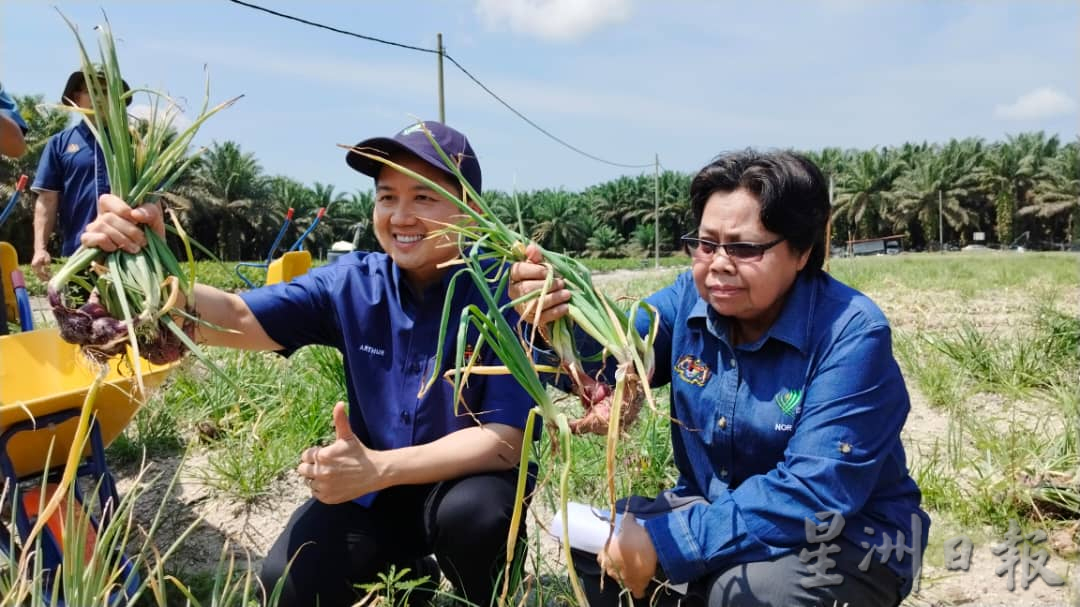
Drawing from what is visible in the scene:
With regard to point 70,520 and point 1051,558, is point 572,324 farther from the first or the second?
point 1051,558

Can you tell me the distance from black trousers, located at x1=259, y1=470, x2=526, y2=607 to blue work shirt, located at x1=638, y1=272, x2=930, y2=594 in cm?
41

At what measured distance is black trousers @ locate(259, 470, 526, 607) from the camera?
1.77 meters

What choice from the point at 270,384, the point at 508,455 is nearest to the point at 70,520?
the point at 508,455

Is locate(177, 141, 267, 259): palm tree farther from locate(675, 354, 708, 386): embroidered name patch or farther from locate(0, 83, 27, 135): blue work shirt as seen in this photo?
locate(675, 354, 708, 386): embroidered name patch

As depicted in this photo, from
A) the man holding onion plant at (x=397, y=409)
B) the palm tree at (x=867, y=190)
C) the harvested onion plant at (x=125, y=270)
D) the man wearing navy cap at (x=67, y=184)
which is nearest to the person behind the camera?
the harvested onion plant at (x=125, y=270)

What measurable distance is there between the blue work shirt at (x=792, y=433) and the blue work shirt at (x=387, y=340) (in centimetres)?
45

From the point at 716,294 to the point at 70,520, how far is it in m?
1.33

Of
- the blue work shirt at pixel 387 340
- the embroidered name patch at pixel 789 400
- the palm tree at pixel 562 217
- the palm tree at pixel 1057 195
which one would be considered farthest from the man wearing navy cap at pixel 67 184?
the palm tree at pixel 1057 195

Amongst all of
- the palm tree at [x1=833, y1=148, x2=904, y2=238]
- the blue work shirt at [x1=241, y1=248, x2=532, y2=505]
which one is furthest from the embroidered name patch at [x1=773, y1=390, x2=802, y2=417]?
the palm tree at [x1=833, y1=148, x2=904, y2=238]

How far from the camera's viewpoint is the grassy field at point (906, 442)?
244cm

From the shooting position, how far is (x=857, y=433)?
1528 millimetres

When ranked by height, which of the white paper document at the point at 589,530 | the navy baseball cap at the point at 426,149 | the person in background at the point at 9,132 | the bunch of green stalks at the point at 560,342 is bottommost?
the white paper document at the point at 589,530

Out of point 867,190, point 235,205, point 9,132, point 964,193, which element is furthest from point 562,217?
point 9,132

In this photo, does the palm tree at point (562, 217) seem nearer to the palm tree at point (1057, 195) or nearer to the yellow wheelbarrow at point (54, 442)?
the palm tree at point (1057, 195)
